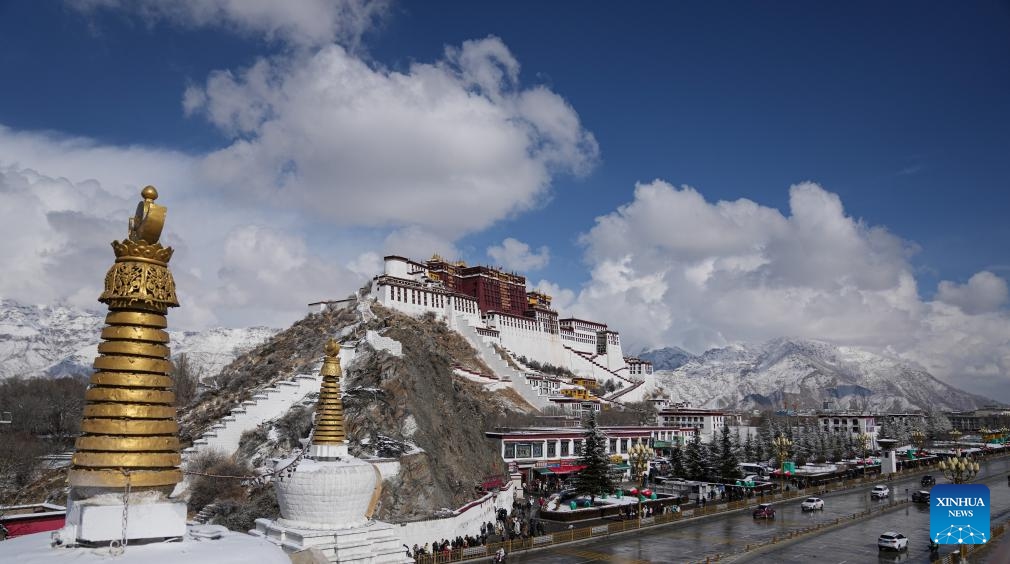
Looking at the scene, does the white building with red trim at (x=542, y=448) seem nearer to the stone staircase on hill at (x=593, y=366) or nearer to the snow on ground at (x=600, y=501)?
the snow on ground at (x=600, y=501)

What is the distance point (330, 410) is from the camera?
24.4 m

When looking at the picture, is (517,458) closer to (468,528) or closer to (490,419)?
(490,419)

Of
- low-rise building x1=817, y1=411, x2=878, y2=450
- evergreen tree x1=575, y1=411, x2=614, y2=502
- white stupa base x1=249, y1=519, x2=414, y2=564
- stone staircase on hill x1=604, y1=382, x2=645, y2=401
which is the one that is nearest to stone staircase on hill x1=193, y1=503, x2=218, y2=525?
white stupa base x1=249, y1=519, x2=414, y2=564

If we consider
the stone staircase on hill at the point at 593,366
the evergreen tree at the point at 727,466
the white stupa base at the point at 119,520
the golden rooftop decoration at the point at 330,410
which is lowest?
the evergreen tree at the point at 727,466

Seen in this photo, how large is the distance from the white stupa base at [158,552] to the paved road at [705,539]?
2318 cm

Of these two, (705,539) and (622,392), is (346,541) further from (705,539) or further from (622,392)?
(622,392)

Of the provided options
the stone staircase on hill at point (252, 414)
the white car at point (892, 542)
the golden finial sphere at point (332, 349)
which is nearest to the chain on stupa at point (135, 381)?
the golden finial sphere at point (332, 349)

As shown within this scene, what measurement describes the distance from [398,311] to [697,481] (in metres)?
54.6

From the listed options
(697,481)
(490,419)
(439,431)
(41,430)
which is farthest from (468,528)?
(41,430)

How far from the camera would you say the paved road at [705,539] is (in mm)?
31781

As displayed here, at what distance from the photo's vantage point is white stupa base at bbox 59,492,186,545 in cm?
937

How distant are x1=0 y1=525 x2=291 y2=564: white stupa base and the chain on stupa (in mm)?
867

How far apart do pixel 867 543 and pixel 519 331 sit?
289 feet

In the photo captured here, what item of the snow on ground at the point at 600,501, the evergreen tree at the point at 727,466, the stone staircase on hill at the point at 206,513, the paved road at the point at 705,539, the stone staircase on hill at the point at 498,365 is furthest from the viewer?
the stone staircase on hill at the point at 498,365
